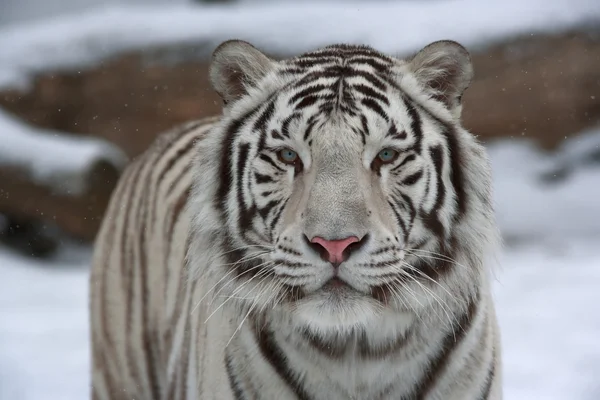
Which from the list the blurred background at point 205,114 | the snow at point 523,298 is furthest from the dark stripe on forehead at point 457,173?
the blurred background at point 205,114

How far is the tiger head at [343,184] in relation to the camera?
1539mm

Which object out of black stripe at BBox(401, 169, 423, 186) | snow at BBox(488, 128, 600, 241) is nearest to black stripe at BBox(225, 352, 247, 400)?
black stripe at BBox(401, 169, 423, 186)

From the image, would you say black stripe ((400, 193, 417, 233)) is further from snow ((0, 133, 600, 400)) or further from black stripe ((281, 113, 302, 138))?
snow ((0, 133, 600, 400))

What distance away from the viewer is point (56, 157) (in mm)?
5148

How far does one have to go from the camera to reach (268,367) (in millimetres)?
1711

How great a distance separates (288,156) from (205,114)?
11.8 ft

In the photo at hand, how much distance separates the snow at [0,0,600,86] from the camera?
5.47m

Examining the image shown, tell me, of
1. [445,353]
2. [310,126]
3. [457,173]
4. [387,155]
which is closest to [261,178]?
[310,126]

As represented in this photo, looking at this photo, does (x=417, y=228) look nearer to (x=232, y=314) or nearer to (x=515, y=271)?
(x=232, y=314)

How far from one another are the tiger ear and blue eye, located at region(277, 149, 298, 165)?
318 mm

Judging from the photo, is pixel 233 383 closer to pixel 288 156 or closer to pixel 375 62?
pixel 288 156

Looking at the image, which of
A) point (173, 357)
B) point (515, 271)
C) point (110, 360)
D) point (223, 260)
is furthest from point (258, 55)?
point (515, 271)

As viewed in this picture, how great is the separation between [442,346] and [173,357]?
2.86 ft

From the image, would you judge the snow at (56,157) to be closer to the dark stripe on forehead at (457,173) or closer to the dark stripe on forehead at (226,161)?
the dark stripe on forehead at (226,161)
